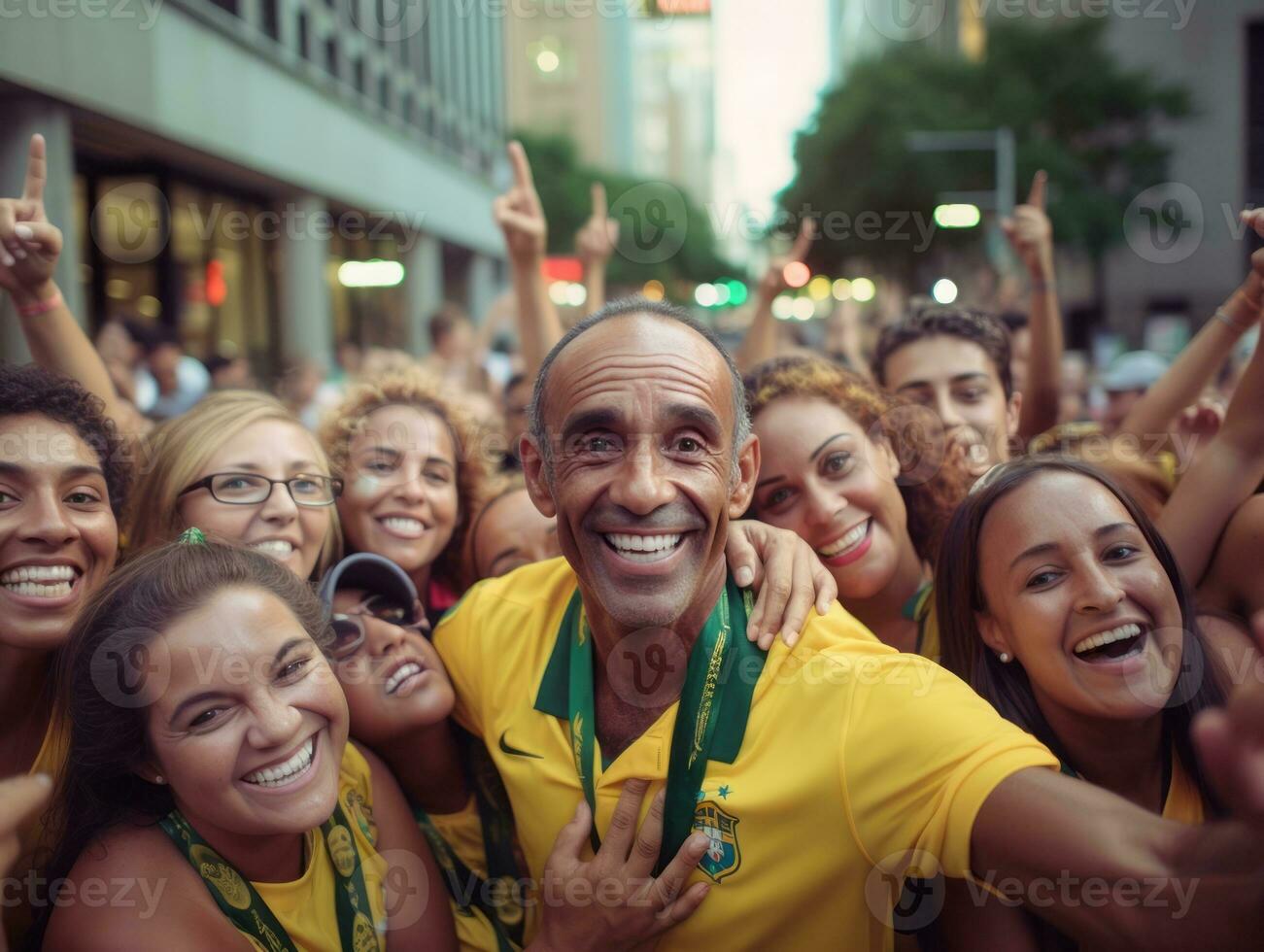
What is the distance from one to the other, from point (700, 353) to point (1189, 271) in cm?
3102

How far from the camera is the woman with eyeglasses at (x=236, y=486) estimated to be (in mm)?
3031

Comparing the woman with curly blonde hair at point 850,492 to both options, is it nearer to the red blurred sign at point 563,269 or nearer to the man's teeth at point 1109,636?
the man's teeth at point 1109,636

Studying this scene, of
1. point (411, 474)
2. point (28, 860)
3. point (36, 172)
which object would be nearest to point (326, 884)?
point (28, 860)

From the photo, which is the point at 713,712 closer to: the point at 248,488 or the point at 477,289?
the point at 248,488

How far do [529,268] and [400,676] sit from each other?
2.43 metres

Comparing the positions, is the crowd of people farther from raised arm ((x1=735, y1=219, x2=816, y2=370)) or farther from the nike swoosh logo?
raised arm ((x1=735, y1=219, x2=816, y2=370))

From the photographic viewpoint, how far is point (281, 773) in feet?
7.22

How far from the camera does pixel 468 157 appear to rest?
30.6 metres

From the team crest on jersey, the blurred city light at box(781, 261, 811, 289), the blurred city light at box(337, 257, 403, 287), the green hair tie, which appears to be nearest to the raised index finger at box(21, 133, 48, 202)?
the green hair tie

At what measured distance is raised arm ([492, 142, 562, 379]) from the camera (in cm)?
454

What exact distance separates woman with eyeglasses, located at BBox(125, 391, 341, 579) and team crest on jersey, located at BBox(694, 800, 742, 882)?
1452 mm

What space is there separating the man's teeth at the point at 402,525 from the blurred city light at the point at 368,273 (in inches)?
672

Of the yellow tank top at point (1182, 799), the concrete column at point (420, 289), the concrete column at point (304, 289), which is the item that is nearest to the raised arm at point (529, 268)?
the yellow tank top at point (1182, 799)

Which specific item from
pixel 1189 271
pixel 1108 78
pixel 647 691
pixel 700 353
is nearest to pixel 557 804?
pixel 647 691
